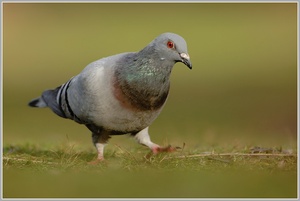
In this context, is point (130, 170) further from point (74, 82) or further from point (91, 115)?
point (74, 82)

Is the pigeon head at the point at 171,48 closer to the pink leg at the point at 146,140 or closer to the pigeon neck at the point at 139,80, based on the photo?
the pigeon neck at the point at 139,80

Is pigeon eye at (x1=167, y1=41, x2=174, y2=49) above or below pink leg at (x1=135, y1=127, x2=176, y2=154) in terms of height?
above

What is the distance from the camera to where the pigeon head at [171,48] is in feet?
16.5

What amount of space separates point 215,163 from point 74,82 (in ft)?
4.57

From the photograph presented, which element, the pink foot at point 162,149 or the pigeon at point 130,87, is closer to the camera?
the pigeon at point 130,87

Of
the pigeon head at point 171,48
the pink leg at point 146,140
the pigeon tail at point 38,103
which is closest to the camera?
the pigeon head at point 171,48

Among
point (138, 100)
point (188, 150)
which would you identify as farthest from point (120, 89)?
point (188, 150)

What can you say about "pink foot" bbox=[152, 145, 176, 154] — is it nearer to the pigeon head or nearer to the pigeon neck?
the pigeon neck

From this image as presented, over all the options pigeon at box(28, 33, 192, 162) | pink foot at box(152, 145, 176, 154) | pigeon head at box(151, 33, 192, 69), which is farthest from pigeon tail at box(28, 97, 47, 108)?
pigeon head at box(151, 33, 192, 69)

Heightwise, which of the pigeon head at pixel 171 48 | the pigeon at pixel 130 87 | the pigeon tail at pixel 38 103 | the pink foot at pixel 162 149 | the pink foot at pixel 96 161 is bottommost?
the pink foot at pixel 96 161

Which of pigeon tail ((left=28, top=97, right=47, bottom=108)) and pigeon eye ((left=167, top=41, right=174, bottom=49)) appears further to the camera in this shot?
pigeon tail ((left=28, top=97, right=47, bottom=108))

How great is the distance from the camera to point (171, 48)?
506cm

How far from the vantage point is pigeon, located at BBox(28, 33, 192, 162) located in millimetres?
5102

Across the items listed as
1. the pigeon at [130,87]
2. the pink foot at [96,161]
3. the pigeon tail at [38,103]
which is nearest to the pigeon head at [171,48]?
the pigeon at [130,87]
